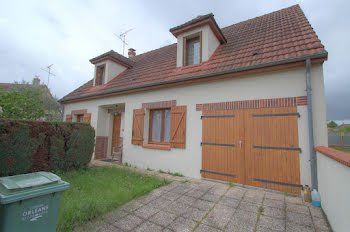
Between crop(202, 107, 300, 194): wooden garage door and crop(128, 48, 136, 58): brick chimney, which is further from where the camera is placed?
crop(128, 48, 136, 58): brick chimney

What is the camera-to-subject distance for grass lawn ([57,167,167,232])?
255cm

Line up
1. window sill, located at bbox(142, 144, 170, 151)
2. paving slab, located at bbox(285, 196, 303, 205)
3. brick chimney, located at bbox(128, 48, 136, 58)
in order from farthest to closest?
brick chimney, located at bbox(128, 48, 136, 58) → window sill, located at bbox(142, 144, 170, 151) → paving slab, located at bbox(285, 196, 303, 205)

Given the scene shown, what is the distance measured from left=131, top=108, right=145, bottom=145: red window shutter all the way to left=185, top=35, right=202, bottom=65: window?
9.18ft

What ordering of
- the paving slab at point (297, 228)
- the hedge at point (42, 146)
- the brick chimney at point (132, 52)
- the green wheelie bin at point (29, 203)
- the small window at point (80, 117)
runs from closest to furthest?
the green wheelie bin at point (29, 203) < the paving slab at point (297, 228) < the hedge at point (42, 146) < the small window at point (80, 117) < the brick chimney at point (132, 52)

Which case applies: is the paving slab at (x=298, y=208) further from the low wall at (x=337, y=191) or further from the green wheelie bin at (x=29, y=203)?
the green wheelie bin at (x=29, y=203)

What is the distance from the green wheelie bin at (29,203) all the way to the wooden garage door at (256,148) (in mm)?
3784

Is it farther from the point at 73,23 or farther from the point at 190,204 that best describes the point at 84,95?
the point at 190,204

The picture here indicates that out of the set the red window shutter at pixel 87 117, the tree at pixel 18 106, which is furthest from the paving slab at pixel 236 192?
the tree at pixel 18 106

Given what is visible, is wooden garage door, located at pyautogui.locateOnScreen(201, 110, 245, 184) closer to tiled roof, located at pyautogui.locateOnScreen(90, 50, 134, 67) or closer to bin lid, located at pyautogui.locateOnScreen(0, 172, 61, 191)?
bin lid, located at pyautogui.locateOnScreen(0, 172, 61, 191)

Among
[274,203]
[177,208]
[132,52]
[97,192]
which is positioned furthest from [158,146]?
[132,52]

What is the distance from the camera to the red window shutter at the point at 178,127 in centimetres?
528

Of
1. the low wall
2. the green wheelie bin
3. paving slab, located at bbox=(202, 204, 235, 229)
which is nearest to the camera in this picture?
the green wheelie bin

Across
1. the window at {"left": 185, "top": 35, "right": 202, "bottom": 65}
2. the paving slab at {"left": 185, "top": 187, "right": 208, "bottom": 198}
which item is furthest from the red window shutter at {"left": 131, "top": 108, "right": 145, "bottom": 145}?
the paving slab at {"left": 185, "top": 187, "right": 208, "bottom": 198}

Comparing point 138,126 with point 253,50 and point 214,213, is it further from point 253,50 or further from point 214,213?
point 253,50
